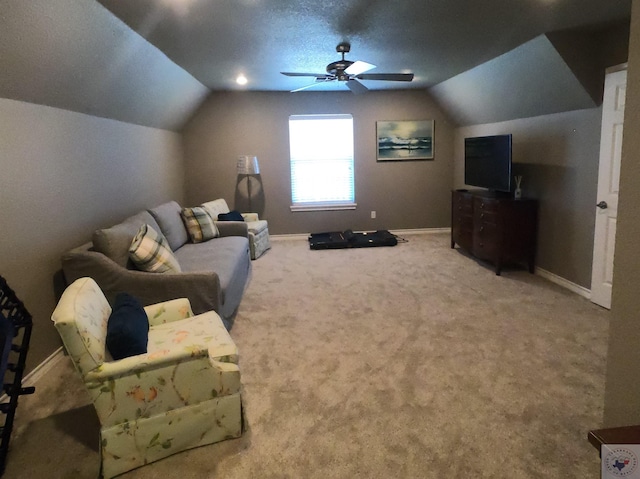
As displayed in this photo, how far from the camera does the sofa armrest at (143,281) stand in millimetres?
3025

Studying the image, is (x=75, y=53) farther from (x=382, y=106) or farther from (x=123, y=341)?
(x=382, y=106)

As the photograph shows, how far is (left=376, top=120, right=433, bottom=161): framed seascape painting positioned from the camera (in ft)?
23.3

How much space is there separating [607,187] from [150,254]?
382cm

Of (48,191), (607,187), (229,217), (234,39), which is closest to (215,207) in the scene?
(229,217)

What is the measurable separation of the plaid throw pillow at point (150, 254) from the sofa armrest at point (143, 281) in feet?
0.50

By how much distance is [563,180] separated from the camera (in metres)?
4.45

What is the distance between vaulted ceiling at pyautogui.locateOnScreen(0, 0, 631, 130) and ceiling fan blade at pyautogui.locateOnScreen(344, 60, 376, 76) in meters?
0.21

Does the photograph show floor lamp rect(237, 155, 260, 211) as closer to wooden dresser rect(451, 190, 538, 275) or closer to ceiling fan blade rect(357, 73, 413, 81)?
ceiling fan blade rect(357, 73, 413, 81)

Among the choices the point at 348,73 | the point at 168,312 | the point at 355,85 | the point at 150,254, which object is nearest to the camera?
the point at 168,312

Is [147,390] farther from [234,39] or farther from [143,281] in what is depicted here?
[234,39]

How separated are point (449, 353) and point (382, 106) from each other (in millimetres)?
4933

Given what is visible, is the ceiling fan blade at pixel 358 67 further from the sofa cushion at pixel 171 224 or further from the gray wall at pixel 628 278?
the gray wall at pixel 628 278

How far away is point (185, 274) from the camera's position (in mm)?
3092

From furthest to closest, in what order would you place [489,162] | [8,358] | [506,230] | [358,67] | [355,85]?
[489,162] < [506,230] < [355,85] < [358,67] < [8,358]
